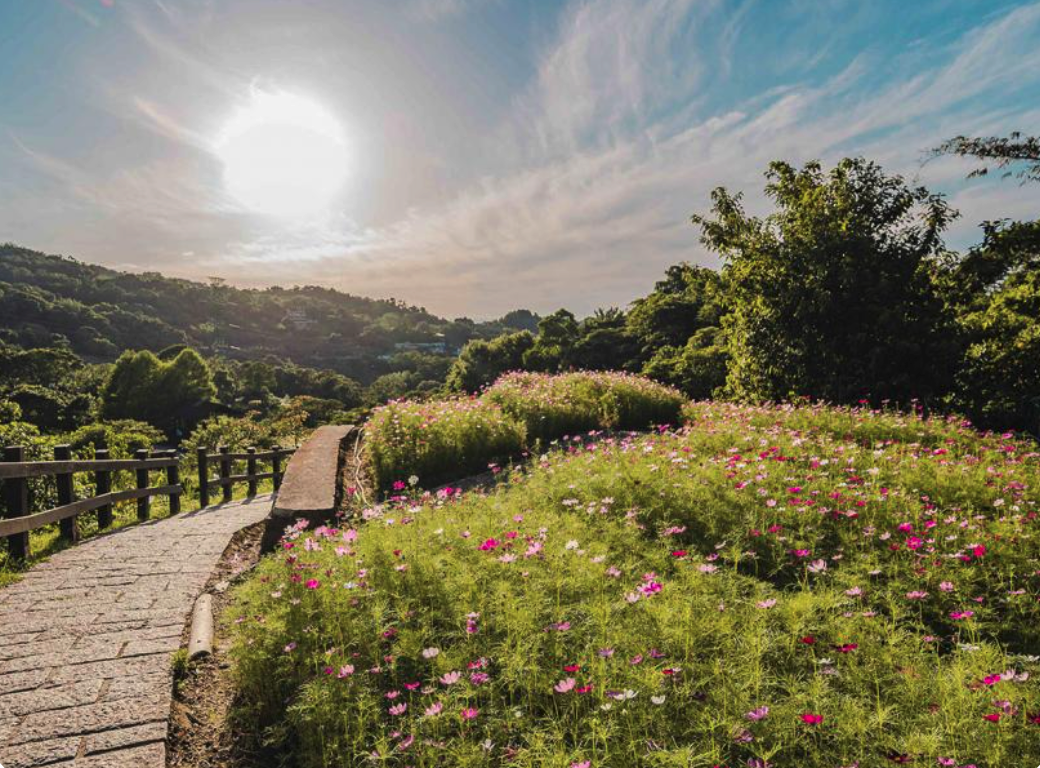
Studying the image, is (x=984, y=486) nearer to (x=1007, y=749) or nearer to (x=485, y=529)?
(x=1007, y=749)

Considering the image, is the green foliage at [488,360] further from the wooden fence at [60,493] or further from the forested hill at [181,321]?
the forested hill at [181,321]

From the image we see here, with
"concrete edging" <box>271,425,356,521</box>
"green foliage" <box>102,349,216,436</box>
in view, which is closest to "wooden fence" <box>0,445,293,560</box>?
"concrete edging" <box>271,425,356,521</box>

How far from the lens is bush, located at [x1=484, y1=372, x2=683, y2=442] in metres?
10.9

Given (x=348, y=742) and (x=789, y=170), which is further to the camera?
(x=789, y=170)

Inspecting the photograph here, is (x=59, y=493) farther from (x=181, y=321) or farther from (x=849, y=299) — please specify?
(x=181, y=321)

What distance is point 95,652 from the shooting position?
3764 mm

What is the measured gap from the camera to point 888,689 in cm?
275

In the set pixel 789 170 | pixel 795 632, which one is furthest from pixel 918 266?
pixel 795 632

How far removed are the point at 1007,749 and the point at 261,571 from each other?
15.0 ft

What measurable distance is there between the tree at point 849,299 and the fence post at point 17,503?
1273 cm

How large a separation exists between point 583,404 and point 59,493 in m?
8.58

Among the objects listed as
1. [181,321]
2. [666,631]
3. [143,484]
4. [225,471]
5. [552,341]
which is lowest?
[225,471]

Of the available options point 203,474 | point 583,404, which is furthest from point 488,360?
point 203,474

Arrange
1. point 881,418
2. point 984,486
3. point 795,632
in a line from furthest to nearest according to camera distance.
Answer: point 881,418 → point 984,486 → point 795,632
